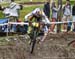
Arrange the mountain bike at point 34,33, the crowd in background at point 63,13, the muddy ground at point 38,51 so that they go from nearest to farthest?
the muddy ground at point 38,51 < the mountain bike at point 34,33 < the crowd in background at point 63,13

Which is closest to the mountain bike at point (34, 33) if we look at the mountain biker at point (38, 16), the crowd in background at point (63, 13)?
the mountain biker at point (38, 16)

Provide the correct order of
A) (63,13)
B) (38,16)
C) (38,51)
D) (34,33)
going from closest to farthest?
(38,16) < (34,33) < (38,51) < (63,13)

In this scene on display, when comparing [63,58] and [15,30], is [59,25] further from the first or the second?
[63,58]

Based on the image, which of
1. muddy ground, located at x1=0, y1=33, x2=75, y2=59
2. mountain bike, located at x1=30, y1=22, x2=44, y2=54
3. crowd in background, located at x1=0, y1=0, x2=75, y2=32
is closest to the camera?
muddy ground, located at x1=0, y1=33, x2=75, y2=59

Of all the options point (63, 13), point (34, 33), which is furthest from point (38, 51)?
point (63, 13)

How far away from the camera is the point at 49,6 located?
633 inches

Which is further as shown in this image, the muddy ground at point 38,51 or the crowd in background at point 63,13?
the crowd in background at point 63,13

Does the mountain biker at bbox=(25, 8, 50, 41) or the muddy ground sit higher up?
the mountain biker at bbox=(25, 8, 50, 41)

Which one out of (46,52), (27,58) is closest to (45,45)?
(46,52)

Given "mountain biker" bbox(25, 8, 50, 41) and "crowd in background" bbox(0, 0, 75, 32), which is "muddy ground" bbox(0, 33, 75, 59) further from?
"crowd in background" bbox(0, 0, 75, 32)

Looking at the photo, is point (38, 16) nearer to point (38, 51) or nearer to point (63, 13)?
point (38, 51)

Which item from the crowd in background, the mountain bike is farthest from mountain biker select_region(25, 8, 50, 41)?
the crowd in background

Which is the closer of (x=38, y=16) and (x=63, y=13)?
(x=38, y=16)

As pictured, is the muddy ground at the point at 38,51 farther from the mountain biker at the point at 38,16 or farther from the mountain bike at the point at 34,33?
the mountain biker at the point at 38,16
